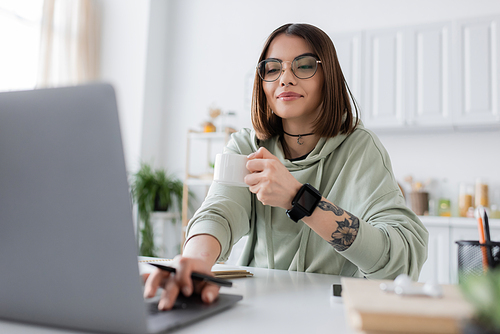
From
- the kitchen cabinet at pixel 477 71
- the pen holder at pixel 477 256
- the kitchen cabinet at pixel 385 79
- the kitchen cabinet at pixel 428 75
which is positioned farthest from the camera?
the kitchen cabinet at pixel 385 79

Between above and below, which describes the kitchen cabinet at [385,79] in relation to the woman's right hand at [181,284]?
above

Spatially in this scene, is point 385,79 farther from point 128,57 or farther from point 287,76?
point 128,57

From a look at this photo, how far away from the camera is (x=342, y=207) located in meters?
1.13

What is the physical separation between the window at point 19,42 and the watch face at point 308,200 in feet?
12.0

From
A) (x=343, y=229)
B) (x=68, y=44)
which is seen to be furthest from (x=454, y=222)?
(x=68, y=44)

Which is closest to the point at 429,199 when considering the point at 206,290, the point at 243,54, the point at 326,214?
the point at 243,54

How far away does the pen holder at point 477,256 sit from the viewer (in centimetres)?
75

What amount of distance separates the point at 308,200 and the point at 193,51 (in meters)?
4.12

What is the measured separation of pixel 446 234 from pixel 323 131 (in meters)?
2.08

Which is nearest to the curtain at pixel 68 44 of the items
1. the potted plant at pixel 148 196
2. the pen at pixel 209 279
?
the potted plant at pixel 148 196

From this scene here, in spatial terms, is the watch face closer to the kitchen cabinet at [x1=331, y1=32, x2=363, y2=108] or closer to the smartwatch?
the smartwatch

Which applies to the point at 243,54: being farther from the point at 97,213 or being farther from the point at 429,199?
the point at 97,213

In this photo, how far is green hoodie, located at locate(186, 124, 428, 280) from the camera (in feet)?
2.98

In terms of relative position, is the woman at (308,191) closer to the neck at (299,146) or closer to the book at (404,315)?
the neck at (299,146)
